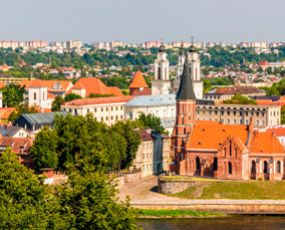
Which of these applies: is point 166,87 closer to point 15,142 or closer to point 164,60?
point 164,60

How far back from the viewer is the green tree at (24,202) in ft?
132

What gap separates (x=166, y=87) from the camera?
11206 centimetres

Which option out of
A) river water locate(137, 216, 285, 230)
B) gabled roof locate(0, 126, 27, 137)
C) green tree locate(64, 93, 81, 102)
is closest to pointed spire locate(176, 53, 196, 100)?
gabled roof locate(0, 126, 27, 137)

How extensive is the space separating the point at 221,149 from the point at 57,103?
120 feet

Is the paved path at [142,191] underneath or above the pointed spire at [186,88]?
underneath

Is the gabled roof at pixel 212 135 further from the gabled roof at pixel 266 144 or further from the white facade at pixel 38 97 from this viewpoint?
the white facade at pixel 38 97

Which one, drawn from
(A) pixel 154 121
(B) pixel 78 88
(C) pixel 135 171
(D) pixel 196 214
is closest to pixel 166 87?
(B) pixel 78 88

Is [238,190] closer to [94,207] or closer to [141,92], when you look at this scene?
[94,207]

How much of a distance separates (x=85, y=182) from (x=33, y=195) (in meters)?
2.72

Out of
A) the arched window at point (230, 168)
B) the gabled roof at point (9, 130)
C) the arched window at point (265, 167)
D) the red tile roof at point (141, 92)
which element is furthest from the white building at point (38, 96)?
the arched window at point (265, 167)

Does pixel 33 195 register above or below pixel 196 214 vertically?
above

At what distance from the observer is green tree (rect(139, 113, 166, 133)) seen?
301ft

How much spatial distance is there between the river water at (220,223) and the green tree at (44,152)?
1016cm

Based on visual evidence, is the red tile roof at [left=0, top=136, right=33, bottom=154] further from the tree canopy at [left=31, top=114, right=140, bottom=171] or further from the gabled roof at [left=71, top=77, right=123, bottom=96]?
the gabled roof at [left=71, top=77, right=123, bottom=96]
